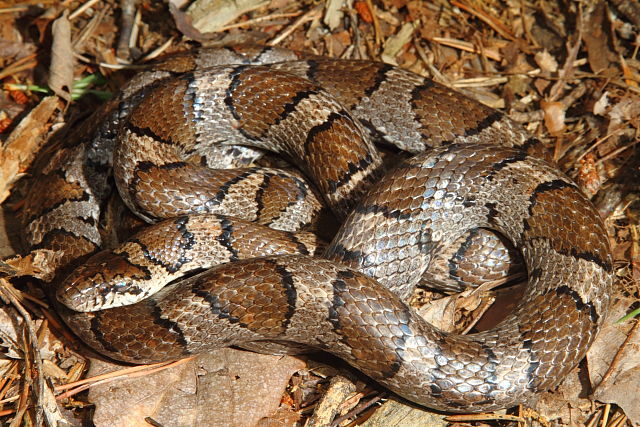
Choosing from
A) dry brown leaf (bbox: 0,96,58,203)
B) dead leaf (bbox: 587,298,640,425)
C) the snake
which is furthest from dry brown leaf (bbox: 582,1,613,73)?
dry brown leaf (bbox: 0,96,58,203)

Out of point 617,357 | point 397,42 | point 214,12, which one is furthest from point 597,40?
point 214,12

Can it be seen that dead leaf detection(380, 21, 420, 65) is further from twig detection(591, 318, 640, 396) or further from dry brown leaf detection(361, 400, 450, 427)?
dry brown leaf detection(361, 400, 450, 427)

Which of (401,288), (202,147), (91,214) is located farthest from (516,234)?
(91,214)

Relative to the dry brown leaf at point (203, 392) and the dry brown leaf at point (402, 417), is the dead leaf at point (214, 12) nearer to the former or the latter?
the dry brown leaf at point (203, 392)

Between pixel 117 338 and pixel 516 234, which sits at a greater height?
pixel 516 234

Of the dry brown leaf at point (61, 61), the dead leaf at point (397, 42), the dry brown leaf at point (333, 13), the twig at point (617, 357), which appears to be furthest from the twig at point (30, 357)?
the dead leaf at point (397, 42)

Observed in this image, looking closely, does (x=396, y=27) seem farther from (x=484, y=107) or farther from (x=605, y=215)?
(x=605, y=215)

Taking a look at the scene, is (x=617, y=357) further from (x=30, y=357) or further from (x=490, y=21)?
(x=30, y=357)
